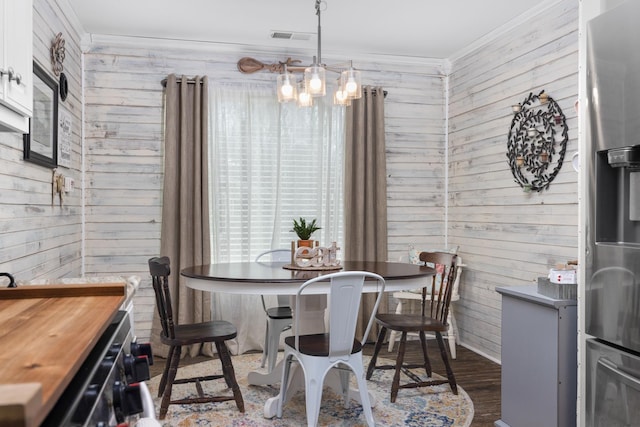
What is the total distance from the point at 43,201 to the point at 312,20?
2.18 meters

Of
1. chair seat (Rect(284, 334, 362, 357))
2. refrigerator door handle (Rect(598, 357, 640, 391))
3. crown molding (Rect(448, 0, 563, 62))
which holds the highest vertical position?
crown molding (Rect(448, 0, 563, 62))

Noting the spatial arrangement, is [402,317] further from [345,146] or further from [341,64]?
[341,64]

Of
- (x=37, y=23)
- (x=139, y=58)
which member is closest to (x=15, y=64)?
(x=37, y=23)

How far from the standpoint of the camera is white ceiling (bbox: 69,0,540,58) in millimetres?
3631

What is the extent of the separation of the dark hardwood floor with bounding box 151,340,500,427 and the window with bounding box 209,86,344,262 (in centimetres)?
107

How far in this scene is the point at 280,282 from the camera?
280cm

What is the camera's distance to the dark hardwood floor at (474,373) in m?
3.11

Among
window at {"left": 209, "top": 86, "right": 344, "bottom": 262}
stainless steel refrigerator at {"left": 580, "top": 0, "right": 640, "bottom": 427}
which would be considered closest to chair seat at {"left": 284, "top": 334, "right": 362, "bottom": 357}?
stainless steel refrigerator at {"left": 580, "top": 0, "right": 640, "bottom": 427}

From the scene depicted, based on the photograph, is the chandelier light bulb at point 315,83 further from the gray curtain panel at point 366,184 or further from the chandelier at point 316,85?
the gray curtain panel at point 366,184

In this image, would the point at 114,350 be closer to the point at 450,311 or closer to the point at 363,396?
the point at 363,396

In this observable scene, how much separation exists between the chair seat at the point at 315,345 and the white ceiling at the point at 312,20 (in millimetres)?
2159

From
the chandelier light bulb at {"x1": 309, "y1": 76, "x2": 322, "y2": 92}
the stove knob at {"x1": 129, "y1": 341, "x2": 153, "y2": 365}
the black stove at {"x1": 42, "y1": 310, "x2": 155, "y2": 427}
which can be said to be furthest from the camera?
the chandelier light bulb at {"x1": 309, "y1": 76, "x2": 322, "y2": 92}

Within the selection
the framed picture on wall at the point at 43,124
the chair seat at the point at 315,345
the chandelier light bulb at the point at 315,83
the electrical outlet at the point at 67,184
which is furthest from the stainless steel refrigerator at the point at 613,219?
the electrical outlet at the point at 67,184

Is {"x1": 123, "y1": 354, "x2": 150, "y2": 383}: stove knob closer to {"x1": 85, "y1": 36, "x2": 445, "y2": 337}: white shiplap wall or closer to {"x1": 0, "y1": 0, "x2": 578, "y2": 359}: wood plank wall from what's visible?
{"x1": 0, "y1": 0, "x2": 578, "y2": 359}: wood plank wall
